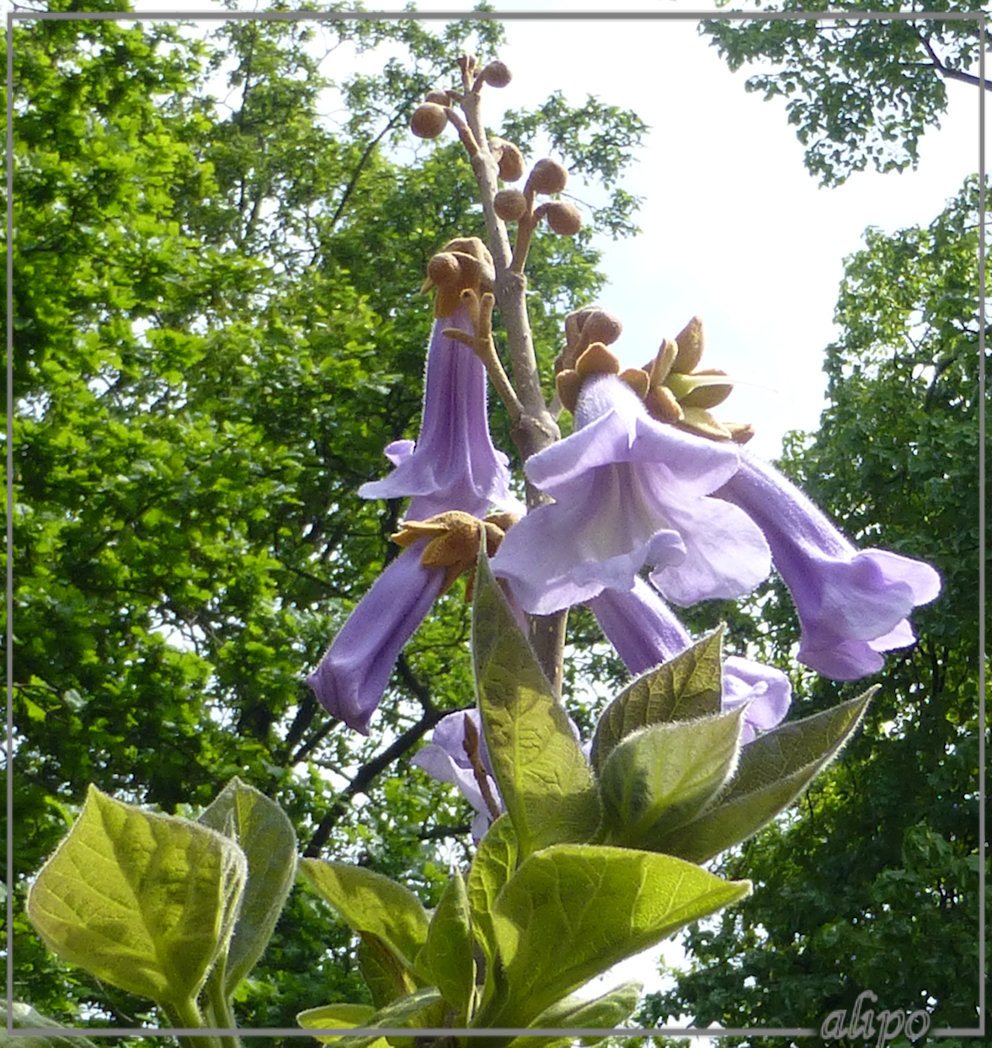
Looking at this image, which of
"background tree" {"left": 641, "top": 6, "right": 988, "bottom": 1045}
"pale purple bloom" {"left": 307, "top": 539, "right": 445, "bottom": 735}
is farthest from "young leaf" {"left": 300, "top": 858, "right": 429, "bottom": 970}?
"background tree" {"left": 641, "top": 6, "right": 988, "bottom": 1045}

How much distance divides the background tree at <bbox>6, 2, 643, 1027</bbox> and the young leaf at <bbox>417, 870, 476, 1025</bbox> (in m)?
1.49

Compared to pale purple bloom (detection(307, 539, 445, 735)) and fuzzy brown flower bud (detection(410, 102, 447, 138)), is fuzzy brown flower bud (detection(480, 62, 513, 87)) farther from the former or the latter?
pale purple bloom (detection(307, 539, 445, 735))

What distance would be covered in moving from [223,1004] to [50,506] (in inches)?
92.7

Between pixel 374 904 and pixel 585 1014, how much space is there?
0.12ft

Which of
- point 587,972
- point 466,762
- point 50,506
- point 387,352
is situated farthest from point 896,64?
point 387,352

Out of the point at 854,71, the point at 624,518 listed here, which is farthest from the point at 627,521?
the point at 854,71

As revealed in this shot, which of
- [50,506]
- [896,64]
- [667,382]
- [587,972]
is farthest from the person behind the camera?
[50,506]

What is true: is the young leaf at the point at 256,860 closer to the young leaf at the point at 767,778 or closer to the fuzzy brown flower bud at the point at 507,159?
the young leaf at the point at 767,778

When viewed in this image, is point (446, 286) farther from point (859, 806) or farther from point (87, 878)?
point (859, 806)

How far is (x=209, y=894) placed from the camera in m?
0.17

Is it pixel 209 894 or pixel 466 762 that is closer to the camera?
pixel 209 894

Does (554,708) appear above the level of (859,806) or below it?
below

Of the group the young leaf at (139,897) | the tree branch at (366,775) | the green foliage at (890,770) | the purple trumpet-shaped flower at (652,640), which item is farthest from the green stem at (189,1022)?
the tree branch at (366,775)

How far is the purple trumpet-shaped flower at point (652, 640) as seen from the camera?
0.26 meters
